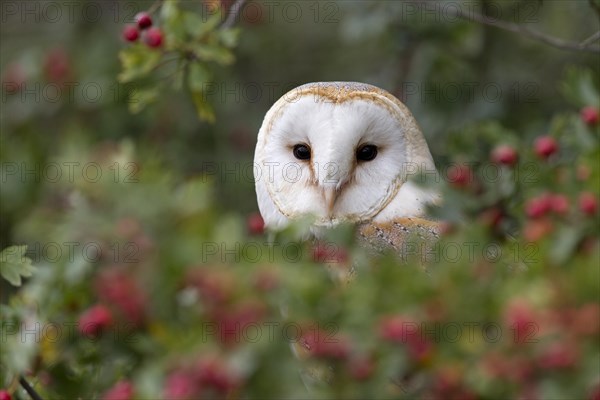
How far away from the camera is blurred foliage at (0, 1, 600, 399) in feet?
5.30

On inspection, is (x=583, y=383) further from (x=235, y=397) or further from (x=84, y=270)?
(x=84, y=270)

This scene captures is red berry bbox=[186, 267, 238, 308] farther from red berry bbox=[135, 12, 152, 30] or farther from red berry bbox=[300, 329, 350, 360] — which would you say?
red berry bbox=[135, 12, 152, 30]

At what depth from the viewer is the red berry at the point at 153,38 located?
3.06 meters

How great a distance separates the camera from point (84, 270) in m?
2.38

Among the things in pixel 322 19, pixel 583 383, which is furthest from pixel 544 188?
pixel 322 19

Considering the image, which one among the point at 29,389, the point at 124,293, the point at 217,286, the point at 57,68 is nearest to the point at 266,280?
the point at 217,286

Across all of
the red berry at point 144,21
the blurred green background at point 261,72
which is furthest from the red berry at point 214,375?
the blurred green background at point 261,72

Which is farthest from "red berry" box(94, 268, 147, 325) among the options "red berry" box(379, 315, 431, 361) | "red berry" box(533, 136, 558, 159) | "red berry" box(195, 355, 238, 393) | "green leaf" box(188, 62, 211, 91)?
"green leaf" box(188, 62, 211, 91)

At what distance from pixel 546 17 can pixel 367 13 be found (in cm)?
92

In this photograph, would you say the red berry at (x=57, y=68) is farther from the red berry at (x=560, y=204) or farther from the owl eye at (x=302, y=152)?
the red berry at (x=560, y=204)

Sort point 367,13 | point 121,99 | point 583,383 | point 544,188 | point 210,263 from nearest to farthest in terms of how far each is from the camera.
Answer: point 583,383 → point 210,263 → point 544,188 → point 367,13 → point 121,99

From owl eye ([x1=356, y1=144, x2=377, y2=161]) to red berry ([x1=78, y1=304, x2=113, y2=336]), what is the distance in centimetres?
97

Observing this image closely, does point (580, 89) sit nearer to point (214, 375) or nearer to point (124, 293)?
point (124, 293)

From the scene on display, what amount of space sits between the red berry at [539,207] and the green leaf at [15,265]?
3.55ft
